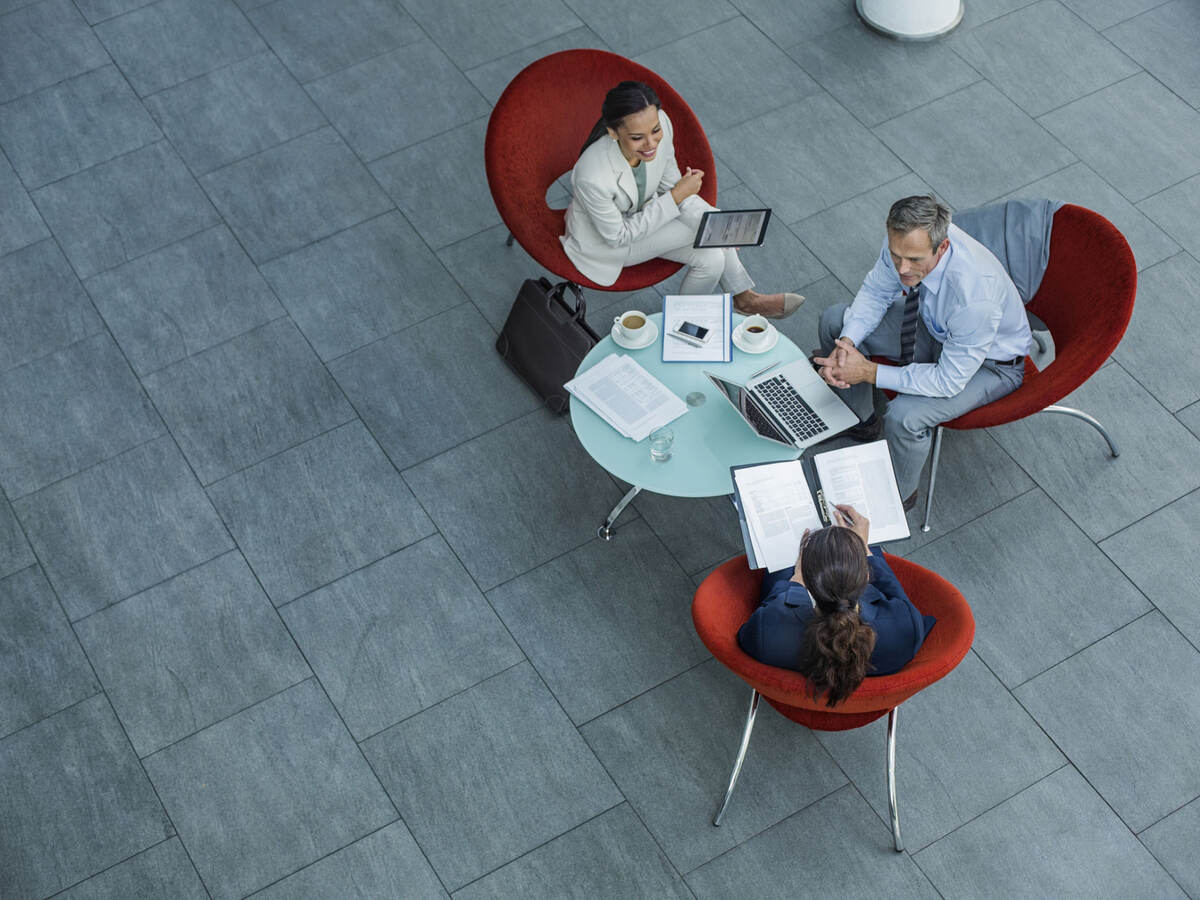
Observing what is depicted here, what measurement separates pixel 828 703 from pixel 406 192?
2.81 metres

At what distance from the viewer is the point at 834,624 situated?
103 inches

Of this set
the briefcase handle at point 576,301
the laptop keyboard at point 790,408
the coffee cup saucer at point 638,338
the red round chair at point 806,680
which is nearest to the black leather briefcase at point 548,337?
the briefcase handle at point 576,301

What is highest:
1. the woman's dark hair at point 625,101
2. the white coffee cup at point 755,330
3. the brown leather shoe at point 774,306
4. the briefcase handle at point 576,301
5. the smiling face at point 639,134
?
the woman's dark hair at point 625,101

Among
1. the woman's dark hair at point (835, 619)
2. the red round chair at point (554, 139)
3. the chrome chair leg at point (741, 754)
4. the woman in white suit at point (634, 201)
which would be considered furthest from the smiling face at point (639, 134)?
the chrome chair leg at point (741, 754)

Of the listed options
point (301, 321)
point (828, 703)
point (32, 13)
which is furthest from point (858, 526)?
point (32, 13)

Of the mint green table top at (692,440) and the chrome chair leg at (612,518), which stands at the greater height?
the mint green table top at (692,440)

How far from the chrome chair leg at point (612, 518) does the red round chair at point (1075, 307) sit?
946 millimetres

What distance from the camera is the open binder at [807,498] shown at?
3074mm

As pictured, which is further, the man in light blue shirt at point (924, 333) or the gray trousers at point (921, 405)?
the gray trousers at point (921, 405)

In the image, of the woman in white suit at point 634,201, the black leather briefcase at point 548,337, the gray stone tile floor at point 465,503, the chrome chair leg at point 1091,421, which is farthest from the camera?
the black leather briefcase at point 548,337

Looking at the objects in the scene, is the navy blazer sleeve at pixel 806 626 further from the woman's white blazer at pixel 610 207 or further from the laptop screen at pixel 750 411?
the woman's white blazer at pixel 610 207

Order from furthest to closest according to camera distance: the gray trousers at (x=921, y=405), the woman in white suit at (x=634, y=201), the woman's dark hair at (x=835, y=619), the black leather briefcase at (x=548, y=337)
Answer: the black leather briefcase at (x=548, y=337)
the woman in white suit at (x=634, y=201)
the gray trousers at (x=921, y=405)
the woman's dark hair at (x=835, y=619)

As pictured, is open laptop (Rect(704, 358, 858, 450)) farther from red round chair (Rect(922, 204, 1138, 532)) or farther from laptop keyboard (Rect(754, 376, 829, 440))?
red round chair (Rect(922, 204, 1138, 532))

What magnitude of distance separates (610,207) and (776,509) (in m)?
1.14
